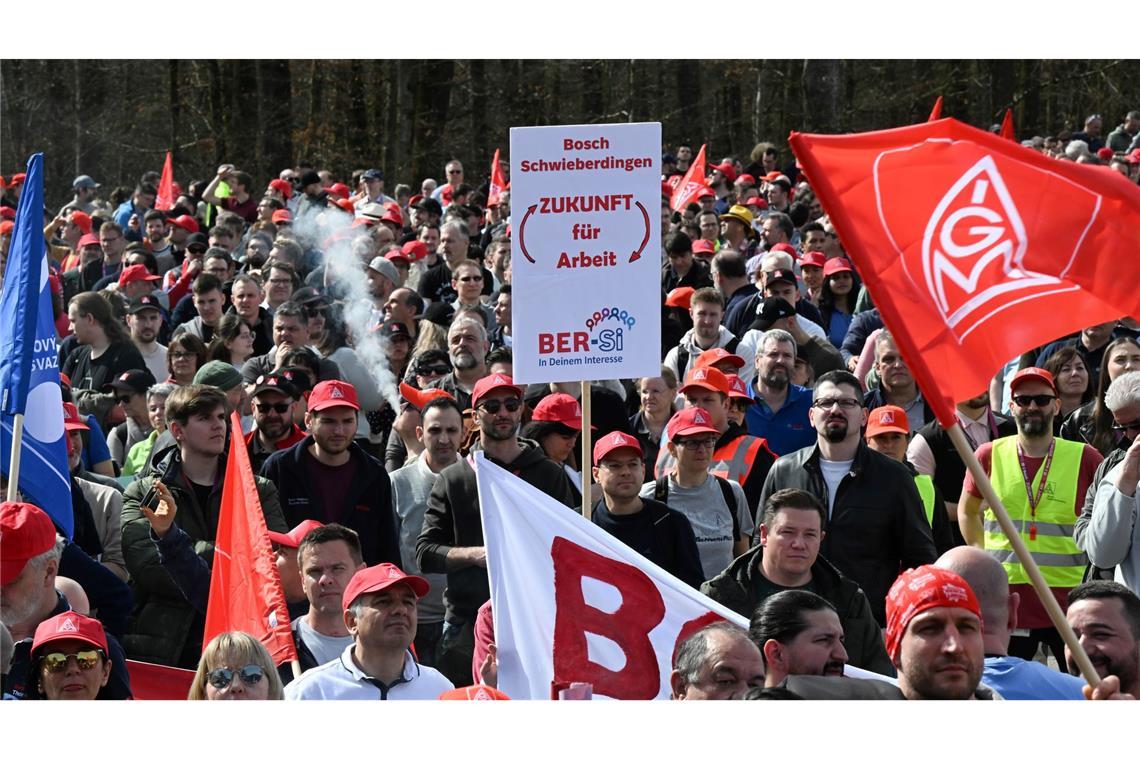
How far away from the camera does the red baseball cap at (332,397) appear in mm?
7176

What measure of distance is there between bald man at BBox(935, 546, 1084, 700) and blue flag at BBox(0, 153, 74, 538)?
10.4ft

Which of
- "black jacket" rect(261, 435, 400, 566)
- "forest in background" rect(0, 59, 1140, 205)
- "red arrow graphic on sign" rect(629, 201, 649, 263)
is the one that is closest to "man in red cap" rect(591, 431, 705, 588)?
"red arrow graphic on sign" rect(629, 201, 649, 263)

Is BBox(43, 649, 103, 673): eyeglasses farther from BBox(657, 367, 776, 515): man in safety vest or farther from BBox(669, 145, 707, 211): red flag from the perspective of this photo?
BBox(669, 145, 707, 211): red flag

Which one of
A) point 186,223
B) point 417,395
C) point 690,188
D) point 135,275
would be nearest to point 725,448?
point 417,395

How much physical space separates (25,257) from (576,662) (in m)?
2.53

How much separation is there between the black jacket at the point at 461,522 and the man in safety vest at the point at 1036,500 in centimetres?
172

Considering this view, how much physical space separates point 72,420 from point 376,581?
2.84 meters

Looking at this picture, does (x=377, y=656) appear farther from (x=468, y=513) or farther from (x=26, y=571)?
(x=468, y=513)

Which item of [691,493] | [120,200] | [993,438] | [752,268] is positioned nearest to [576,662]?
[691,493]

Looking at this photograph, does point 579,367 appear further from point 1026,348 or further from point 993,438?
point 1026,348

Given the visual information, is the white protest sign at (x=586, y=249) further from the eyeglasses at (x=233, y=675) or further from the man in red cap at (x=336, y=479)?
the eyeglasses at (x=233, y=675)

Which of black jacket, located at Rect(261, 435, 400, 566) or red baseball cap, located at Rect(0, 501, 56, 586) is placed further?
black jacket, located at Rect(261, 435, 400, 566)

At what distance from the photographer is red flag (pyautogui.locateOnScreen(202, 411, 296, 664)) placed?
552cm

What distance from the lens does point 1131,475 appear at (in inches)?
246
